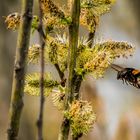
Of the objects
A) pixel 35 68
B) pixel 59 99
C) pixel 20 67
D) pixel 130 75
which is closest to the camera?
pixel 20 67

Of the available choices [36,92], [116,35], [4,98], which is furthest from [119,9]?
[36,92]

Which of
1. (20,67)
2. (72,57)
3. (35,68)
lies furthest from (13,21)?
(35,68)

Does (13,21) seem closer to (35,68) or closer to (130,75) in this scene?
(130,75)

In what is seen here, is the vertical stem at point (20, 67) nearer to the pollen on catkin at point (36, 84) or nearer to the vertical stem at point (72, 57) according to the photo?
the vertical stem at point (72, 57)

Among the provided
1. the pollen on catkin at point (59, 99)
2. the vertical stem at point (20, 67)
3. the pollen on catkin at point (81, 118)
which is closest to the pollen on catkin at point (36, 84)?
the pollen on catkin at point (59, 99)

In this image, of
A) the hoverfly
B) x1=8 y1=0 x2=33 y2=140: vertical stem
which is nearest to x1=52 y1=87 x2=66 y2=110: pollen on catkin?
the hoverfly

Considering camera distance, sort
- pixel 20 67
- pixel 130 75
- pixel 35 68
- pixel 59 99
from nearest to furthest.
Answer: pixel 20 67, pixel 130 75, pixel 59 99, pixel 35 68
